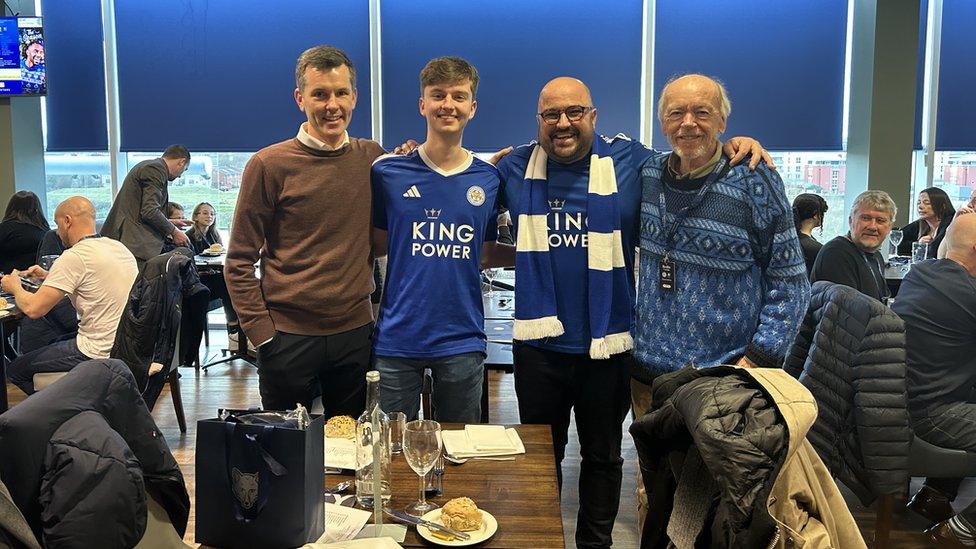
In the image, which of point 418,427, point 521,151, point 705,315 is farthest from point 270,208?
point 705,315

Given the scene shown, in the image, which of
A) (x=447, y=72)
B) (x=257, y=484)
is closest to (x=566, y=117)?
(x=447, y=72)

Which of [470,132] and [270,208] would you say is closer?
[270,208]

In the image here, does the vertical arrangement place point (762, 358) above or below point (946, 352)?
above

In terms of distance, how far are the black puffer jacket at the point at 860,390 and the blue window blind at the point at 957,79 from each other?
200 inches

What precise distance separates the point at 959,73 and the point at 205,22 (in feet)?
22.7

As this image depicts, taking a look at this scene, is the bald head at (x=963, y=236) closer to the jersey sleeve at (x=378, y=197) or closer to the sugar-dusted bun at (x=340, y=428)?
the jersey sleeve at (x=378, y=197)

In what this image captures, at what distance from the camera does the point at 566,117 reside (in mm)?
2207

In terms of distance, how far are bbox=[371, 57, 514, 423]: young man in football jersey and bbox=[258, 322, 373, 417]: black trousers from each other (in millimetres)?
119

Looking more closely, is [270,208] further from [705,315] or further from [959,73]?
[959,73]

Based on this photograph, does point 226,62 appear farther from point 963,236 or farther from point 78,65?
point 963,236

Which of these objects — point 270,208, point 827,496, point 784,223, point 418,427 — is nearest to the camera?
point 827,496

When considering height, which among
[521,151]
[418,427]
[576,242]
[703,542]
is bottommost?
[703,542]

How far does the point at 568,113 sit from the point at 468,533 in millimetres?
1299

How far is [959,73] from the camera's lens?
662 cm
